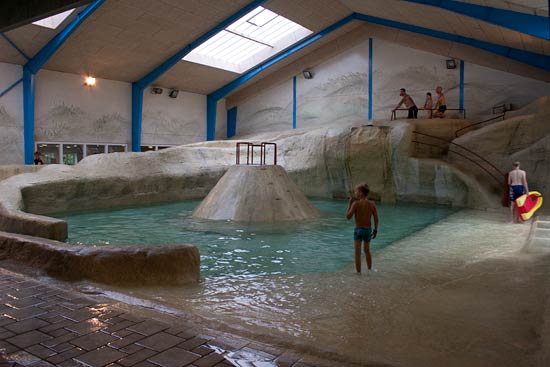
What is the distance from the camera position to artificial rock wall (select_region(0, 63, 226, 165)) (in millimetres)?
15594

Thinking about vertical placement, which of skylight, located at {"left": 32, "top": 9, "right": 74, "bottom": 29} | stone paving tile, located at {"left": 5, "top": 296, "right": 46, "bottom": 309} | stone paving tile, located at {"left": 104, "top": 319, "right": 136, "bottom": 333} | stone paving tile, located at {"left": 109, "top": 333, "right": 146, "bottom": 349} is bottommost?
stone paving tile, located at {"left": 109, "top": 333, "right": 146, "bottom": 349}

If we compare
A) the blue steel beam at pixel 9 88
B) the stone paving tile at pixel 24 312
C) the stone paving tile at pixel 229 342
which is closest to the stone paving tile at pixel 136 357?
the stone paving tile at pixel 229 342

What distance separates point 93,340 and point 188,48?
645 inches

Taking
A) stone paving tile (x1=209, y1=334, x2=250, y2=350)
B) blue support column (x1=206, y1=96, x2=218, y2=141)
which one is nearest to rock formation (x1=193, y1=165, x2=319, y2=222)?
stone paving tile (x1=209, y1=334, x2=250, y2=350)

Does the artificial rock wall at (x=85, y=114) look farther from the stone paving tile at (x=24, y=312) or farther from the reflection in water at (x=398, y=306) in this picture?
the stone paving tile at (x=24, y=312)

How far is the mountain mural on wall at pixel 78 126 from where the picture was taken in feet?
55.5

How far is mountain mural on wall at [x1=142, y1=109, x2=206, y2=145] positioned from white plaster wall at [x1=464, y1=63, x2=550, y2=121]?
1275 centimetres

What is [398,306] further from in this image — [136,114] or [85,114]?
[136,114]

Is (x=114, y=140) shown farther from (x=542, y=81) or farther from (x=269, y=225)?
(x=542, y=81)

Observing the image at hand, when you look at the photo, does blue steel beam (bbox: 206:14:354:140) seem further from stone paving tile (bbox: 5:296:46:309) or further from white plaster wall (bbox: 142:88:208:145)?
stone paving tile (bbox: 5:296:46:309)

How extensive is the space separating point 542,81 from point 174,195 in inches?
539

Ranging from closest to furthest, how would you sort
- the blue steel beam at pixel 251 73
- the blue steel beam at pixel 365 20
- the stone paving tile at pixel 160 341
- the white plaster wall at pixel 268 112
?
the stone paving tile at pixel 160 341 → the blue steel beam at pixel 365 20 → the blue steel beam at pixel 251 73 → the white plaster wall at pixel 268 112

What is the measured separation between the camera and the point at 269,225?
989 centimetres

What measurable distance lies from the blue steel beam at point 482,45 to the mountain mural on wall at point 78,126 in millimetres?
11246
